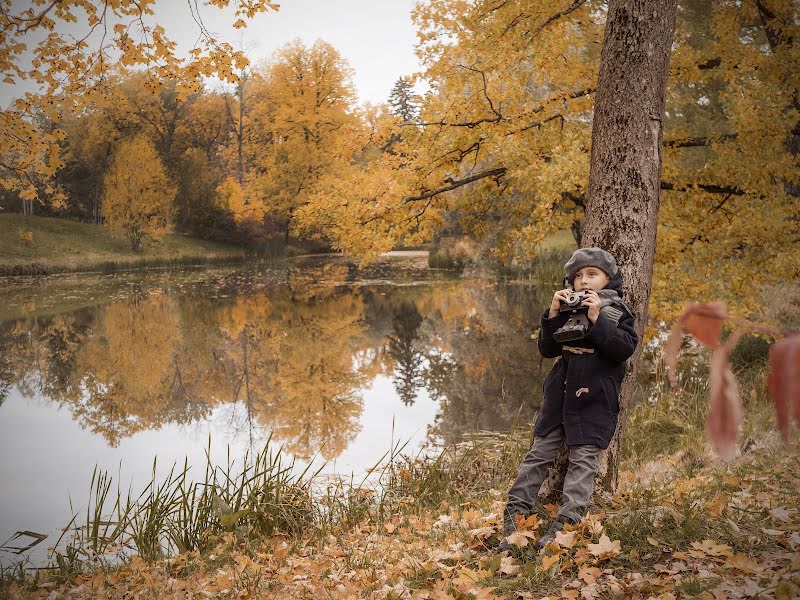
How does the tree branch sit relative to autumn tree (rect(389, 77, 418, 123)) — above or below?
below

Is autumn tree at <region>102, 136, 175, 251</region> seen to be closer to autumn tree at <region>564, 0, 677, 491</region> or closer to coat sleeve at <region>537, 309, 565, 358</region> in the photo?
autumn tree at <region>564, 0, 677, 491</region>

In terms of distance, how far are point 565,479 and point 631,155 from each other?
1874mm

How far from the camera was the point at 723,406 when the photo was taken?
92 centimetres

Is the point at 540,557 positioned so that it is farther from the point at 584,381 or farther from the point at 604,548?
the point at 584,381

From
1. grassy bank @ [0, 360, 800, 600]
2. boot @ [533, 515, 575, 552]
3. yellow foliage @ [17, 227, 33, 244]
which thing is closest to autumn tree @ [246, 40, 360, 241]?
yellow foliage @ [17, 227, 33, 244]

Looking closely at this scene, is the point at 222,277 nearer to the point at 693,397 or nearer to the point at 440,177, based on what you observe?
the point at 440,177

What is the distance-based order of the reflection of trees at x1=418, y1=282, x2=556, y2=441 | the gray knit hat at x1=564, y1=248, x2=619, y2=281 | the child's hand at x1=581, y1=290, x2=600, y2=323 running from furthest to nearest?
the reflection of trees at x1=418, y1=282, x2=556, y2=441
the gray knit hat at x1=564, y1=248, x2=619, y2=281
the child's hand at x1=581, y1=290, x2=600, y2=323

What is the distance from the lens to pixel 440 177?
800cm

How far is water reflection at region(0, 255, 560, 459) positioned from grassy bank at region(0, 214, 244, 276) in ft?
27.5

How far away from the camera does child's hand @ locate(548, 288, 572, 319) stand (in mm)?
3238

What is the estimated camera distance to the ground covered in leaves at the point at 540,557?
107 inches

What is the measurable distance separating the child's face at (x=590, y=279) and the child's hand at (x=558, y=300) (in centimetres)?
15

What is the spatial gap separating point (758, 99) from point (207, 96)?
34.6 m

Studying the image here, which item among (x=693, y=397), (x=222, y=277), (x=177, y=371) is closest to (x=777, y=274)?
(x=693, y=397)
